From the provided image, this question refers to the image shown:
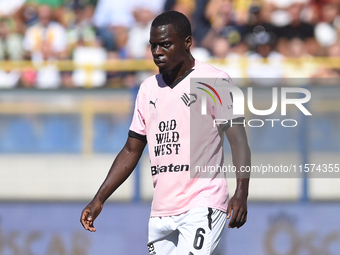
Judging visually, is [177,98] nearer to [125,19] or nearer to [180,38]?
[180,38]

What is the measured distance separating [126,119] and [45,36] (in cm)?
326

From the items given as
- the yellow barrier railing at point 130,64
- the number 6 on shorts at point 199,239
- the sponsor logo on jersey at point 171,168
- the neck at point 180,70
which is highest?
the neck at point 180,70

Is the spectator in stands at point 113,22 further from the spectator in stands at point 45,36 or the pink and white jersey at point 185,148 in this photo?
the pink and white jersey at point 185,148

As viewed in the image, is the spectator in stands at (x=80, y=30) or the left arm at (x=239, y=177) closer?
the left arm at (x=239, y=177)

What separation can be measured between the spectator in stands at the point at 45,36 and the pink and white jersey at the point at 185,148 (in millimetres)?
6272

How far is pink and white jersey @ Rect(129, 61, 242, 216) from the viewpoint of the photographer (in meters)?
3.03

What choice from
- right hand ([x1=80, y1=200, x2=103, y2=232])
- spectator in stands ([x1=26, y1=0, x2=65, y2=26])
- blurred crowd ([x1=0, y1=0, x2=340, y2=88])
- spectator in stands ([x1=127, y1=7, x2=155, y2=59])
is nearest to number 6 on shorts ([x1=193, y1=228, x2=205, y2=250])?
right hand ([x1=80, y1=200, x2=103, y2=232])

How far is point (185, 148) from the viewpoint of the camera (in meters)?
3.05

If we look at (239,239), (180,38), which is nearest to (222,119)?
(180,38)

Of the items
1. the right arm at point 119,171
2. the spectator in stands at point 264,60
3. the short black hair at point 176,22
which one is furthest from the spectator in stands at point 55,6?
the short black hair at point 176,22

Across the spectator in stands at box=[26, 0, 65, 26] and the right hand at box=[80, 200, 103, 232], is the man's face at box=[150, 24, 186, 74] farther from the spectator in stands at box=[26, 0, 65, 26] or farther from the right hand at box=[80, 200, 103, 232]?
the spectator in stands at box=[26, 0, 65, 26]

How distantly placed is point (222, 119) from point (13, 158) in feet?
14.7

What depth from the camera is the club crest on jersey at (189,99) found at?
308cm

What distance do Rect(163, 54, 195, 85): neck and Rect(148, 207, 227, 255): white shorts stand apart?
771 millimetres
